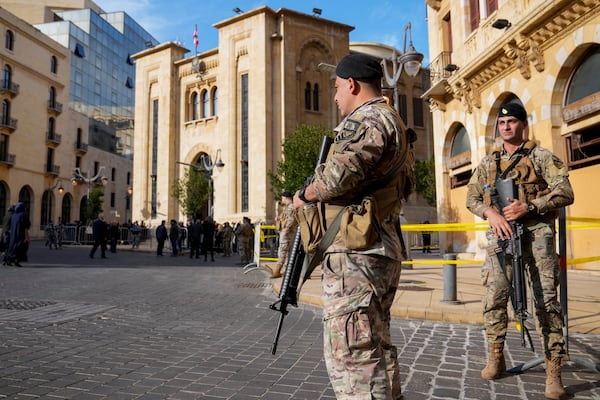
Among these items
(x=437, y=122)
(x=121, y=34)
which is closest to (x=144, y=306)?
(x=437, y=122)

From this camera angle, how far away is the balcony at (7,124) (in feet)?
130

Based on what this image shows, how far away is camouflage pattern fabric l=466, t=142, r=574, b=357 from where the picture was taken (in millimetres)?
3287

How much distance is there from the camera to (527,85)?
40.0ft

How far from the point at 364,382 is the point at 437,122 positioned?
16954mm

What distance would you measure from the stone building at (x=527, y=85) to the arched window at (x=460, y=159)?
0.04 m

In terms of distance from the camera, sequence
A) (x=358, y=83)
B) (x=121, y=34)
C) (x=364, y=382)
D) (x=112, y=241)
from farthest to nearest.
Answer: (x=121, y=34) < (x=112, y=241) < (x=358, y=83) < (x=364, y=382)

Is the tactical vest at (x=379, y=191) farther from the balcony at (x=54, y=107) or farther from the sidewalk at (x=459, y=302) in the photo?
the balcony at (x=54, y=107)

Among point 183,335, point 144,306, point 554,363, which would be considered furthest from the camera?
point 144,306

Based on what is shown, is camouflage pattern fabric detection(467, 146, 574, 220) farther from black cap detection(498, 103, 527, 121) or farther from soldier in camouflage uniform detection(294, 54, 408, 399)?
soldier in camouflage uniform detection(294, 54, 408, 399)

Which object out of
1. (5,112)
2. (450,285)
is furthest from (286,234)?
(5,112)

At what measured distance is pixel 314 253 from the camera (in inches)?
91.1

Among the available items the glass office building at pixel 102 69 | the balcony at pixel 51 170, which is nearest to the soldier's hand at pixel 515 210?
the balcony at pixel 51 170

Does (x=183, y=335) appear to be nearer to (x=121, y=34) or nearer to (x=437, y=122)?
(x=437, y=122)

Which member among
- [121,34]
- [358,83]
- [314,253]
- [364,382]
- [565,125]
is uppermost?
[121,34]
